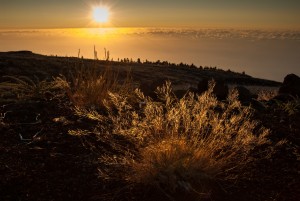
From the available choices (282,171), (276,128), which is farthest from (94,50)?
(282,171)

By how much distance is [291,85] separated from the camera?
934 centimetres

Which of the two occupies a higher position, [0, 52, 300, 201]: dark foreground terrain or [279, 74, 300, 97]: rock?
[279, 74, 300, 97]: rock

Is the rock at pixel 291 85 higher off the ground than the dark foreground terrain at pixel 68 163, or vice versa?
the rock at pixel 291 85

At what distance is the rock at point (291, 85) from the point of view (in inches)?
363

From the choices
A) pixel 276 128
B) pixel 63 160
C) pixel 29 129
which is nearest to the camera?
pixel 63 160

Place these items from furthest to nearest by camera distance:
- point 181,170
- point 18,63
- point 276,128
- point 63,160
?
point 18,63 < point 276,128 < point 63,160 < point 181,170

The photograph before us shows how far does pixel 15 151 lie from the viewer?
4367mm

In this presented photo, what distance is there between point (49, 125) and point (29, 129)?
0.92 feet

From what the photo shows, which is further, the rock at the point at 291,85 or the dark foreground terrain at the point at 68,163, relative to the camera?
the rock at the point at 291,85

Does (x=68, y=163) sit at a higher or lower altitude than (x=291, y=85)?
lower

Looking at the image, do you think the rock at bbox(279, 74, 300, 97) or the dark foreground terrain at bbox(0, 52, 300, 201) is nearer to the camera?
the dark foreground terrain at bbox(0, 52, 300, 201)

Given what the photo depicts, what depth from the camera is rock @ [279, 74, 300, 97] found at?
9.22 m

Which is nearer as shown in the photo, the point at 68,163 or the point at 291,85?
the point at 68,163

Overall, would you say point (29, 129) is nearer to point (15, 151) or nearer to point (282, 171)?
point (15, 151)
